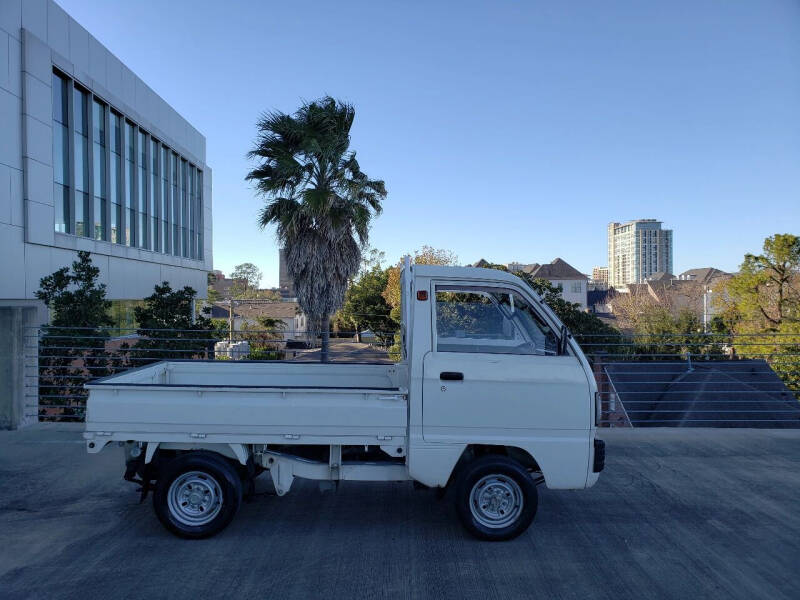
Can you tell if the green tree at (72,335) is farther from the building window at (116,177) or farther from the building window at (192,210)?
the building window at (192,210)

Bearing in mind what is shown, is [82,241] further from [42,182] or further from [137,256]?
[137,256]

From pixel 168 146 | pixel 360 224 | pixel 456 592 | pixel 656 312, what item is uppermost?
pixel 168 146

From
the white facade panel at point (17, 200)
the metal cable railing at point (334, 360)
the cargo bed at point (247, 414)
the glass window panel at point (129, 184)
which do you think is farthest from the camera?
the glass window panel at point (129, 184)

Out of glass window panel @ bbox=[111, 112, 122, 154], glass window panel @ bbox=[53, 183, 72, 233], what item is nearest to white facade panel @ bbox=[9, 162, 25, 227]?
glass window panel @ bbox=[53, 183, 72, 233]

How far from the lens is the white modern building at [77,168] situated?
502 inches

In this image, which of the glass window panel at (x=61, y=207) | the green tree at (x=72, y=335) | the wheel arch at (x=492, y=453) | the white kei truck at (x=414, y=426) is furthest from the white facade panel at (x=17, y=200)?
the wheel arch at (x=492, y=453)

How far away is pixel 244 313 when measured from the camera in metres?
62.1

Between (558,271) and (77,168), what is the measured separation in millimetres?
62808

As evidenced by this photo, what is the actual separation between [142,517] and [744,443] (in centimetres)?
742

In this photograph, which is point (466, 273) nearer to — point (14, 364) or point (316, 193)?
point (14, 364)

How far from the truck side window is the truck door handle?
215mm

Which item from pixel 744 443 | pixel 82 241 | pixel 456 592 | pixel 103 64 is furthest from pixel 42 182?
pixel 744 443

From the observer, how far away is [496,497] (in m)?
4.90

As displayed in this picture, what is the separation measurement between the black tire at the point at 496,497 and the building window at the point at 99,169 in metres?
15.9
